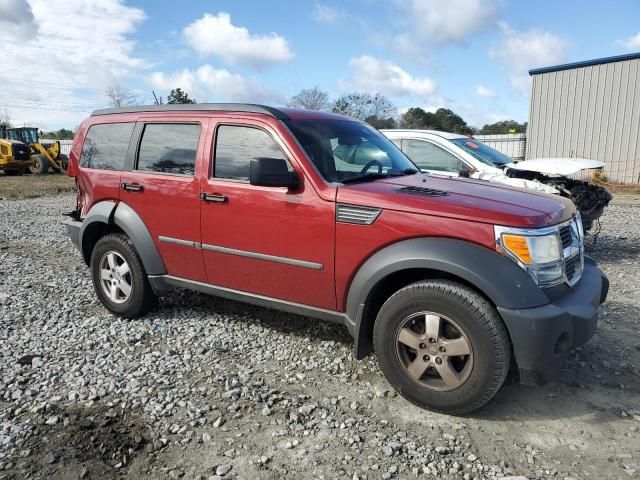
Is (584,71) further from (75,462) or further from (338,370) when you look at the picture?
(75,462)

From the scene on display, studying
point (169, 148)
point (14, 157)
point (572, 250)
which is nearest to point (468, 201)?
point (572, 250)

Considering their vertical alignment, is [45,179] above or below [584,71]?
below

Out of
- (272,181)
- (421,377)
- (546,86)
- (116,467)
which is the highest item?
(546,86)

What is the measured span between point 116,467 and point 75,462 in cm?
24

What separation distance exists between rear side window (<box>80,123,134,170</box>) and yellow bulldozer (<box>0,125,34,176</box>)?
73.6 ft

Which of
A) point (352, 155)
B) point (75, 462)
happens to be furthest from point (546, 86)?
Result: point (75, 462)

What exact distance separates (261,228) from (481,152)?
5.35 meters

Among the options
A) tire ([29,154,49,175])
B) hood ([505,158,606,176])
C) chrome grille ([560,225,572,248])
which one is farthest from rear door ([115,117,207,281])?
tire ([29,154,49,175])

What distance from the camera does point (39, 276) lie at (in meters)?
6.43

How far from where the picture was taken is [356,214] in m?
3.36

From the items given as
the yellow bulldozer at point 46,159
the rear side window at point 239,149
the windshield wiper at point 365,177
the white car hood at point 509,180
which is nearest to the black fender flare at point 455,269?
the windshield wiper at point 365,177

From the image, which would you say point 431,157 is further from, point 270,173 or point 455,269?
point 455,269

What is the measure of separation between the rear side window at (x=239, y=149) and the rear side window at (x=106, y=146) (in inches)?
46.7

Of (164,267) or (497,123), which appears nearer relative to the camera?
(164,267)
